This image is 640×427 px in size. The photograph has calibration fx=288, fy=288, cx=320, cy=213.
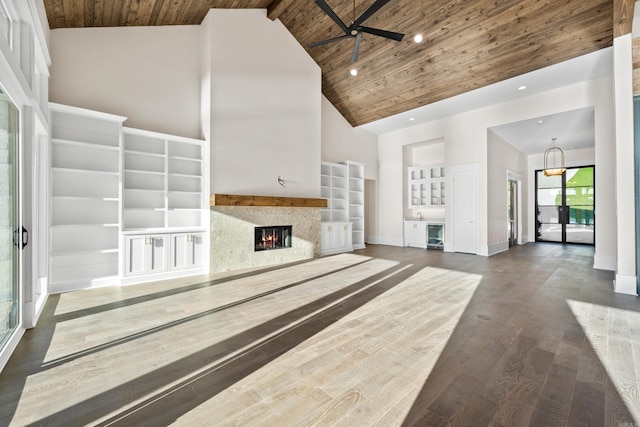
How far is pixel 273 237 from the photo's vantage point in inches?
247

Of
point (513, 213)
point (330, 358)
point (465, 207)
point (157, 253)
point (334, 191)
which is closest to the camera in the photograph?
point (330, 358)

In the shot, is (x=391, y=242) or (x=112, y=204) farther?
(x=391, y=242)

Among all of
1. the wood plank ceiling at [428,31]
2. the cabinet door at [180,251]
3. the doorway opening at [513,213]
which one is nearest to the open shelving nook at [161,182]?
the cabinet door at [180,251]

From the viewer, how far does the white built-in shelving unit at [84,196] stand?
4176 mm

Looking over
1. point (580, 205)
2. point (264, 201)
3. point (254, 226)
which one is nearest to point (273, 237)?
point (254, 226)

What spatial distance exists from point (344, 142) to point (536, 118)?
4.70 m

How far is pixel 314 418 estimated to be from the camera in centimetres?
156

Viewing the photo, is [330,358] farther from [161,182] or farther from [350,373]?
[161,182]

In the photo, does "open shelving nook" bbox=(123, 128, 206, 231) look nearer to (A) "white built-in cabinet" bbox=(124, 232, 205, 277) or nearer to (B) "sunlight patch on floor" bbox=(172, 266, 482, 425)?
(A) "white built-in cabinet" bbox=(124, 232, 205, 277)

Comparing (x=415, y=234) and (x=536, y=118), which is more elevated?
(x=536, y=118)

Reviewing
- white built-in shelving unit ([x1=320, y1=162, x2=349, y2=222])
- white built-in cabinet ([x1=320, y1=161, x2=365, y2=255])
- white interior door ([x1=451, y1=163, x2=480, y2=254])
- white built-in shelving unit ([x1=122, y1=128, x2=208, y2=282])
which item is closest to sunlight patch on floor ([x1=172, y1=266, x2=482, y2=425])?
white built-in shelving unit ([x1=122, y1=128, x2=208, y2=282])

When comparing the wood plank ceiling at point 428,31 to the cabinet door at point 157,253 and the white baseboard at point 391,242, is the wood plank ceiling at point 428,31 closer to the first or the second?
the cabinet door at point 157,253

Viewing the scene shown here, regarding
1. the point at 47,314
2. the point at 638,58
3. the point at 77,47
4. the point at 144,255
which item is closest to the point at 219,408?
the point at 47,314

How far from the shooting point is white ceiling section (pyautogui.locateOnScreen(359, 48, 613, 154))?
17.6ft
